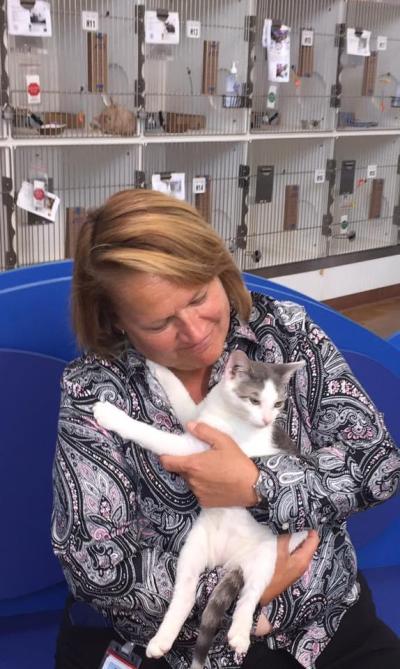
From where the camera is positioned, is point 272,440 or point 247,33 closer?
point 272,440

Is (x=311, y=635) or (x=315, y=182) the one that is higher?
(x=315, y=182)

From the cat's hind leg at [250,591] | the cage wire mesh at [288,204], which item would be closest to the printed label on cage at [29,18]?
the cage wire mesh at [288,204]

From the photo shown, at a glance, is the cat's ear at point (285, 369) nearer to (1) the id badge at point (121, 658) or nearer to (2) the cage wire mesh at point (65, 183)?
(1) the id badge at point (121, 658)

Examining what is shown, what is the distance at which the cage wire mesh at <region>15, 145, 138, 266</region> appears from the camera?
9.87 feet

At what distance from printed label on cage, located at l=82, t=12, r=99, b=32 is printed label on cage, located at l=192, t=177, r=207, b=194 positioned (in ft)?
2.63

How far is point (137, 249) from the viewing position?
994 millimetres

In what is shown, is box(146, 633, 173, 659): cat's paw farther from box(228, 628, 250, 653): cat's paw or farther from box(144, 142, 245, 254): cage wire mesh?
box(144, 142, 245, 254): cage wire mesh

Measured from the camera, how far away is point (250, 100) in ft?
11.3

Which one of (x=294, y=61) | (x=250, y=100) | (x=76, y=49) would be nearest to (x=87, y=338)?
(x=76, y=49)

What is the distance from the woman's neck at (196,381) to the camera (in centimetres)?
121

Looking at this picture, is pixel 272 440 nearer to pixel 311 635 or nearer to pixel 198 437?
pixel 198 437

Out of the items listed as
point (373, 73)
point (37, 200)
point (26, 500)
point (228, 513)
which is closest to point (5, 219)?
point (37, 200)

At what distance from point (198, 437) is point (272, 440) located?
0.45 ft

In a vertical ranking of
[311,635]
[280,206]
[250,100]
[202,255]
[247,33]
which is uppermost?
[247,33]
